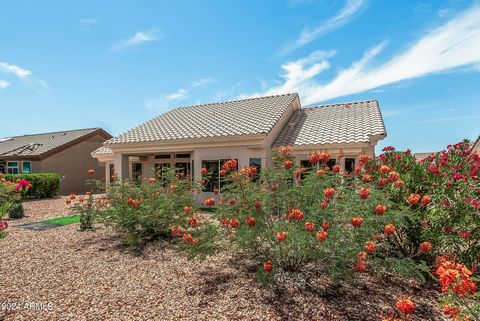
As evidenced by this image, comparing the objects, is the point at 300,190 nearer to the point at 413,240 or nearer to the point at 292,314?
the point at 292,314

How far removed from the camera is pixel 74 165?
80.4 feet

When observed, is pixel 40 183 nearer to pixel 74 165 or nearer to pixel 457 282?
pixel 74 165

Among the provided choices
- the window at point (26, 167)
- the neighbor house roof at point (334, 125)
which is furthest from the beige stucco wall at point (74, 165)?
the neighbor house roof at point (334, 125)

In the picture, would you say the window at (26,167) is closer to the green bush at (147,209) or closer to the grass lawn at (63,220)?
the grass lawn at (63,220)

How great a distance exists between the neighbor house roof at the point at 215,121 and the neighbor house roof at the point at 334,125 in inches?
44.4

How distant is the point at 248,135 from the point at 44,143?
24.0m

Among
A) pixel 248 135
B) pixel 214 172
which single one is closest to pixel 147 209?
pixel 248 135

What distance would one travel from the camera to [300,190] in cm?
470

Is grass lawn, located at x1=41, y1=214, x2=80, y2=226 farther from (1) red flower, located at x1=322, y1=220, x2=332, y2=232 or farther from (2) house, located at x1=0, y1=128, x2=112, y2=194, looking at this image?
(2) house, located at x1=0, y1=128, x2=112, y2=194

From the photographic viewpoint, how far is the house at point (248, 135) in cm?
1201


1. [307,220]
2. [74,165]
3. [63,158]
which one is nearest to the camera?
[307,220]

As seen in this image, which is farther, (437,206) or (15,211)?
(15,211)

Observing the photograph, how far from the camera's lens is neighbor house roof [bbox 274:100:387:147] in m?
12.0

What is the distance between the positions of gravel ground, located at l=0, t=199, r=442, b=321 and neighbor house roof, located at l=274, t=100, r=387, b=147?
793cm
